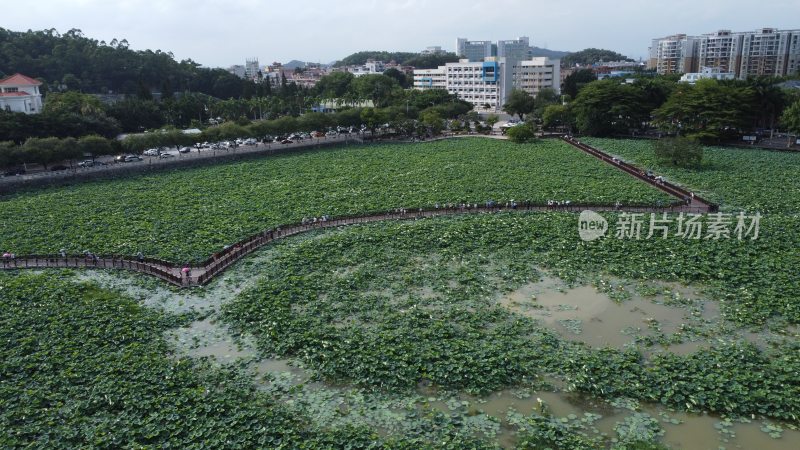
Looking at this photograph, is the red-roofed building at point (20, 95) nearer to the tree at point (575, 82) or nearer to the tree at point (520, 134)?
the tree at point (520, 134)

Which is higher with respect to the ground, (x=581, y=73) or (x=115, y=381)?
(x=581, y=73)

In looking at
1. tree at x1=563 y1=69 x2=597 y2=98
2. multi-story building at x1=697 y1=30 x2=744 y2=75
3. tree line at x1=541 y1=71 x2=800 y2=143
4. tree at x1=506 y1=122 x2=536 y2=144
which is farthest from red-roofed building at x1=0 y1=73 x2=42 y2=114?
multi-story building at x1=697 y1=30 x2=744 y2=75

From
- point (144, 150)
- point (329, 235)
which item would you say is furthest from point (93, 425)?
point (144, 150)

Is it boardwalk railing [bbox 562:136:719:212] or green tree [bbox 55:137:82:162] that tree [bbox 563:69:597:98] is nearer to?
boardwalk railing [bbox 562:136:719:212]

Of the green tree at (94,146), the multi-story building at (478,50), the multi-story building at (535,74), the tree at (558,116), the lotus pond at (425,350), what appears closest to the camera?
the lotus pond at (425,350)

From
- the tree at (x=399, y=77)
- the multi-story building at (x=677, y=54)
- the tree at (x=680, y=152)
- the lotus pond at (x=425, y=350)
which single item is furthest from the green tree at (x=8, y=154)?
the multi-story building at (x=677, y=54)

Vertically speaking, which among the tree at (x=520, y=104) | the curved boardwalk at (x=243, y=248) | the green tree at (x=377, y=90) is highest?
the green tree at (x=377, y=90)

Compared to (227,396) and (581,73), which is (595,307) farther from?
(581,73)

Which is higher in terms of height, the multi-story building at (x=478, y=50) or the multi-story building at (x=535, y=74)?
the multi-story building at (x=478, y=50)
